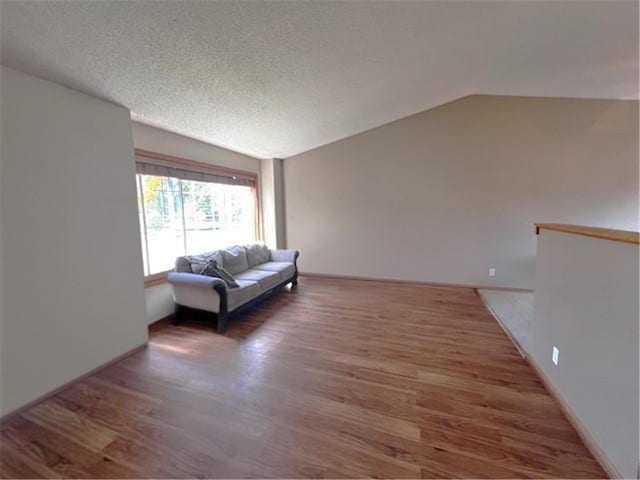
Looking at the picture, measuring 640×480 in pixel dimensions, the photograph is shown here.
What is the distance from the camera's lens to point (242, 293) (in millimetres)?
3318

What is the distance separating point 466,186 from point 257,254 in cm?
360

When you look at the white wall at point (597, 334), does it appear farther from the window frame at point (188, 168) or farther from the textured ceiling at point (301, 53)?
the window frame at point (188, 168)

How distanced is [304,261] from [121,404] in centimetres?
396

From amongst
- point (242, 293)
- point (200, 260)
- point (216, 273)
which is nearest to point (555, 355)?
point (242, 293)

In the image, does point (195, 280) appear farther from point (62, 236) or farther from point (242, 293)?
point (62, 236)

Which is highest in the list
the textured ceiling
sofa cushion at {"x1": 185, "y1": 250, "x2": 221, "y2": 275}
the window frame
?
the textured ceiling

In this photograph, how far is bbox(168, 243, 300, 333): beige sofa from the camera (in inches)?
122

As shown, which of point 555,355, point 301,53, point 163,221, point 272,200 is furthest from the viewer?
point 272,200

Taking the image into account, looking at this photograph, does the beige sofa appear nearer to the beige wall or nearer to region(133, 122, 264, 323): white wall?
region(133, 122, 264, 323): white wall

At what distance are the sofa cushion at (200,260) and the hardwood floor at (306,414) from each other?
2.71ft

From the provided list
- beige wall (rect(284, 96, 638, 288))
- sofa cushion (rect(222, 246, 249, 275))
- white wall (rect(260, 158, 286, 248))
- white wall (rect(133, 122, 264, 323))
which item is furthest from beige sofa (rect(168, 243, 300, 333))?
beige wall (rect(284, 96, 638, 288))

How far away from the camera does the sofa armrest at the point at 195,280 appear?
3018mm

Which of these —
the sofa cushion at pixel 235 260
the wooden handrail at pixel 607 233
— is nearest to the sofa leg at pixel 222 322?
the sofa cushion at pixel 235 260

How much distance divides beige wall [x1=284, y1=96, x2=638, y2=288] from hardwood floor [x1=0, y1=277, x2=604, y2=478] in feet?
6.64
